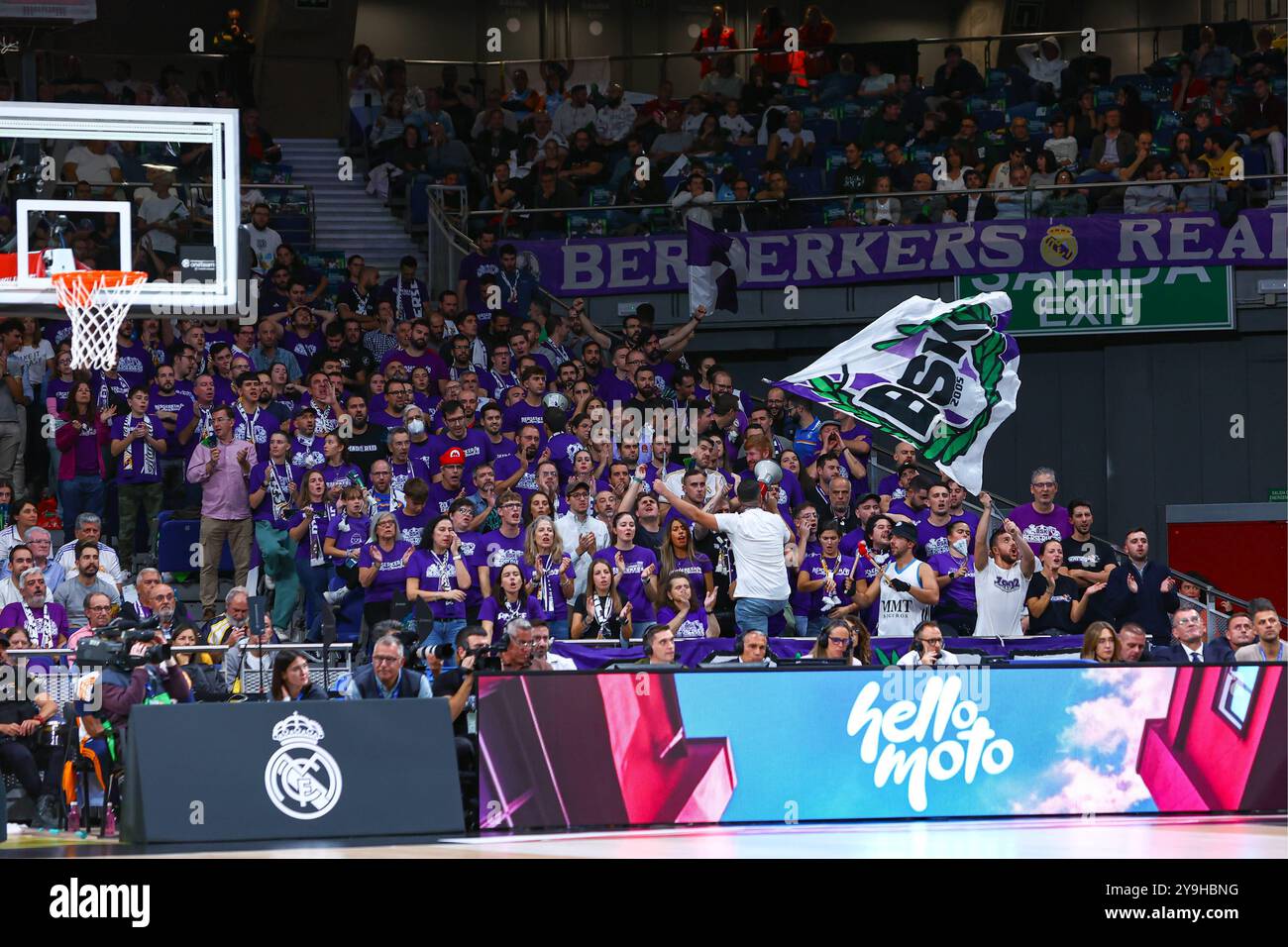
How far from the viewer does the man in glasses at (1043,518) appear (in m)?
17.8

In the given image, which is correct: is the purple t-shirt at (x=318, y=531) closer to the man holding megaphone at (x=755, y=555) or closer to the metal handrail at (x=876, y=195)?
the man holding megaphone at (x=755, y=555)

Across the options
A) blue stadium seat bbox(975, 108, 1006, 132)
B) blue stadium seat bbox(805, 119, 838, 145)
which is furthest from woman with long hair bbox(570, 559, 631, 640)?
blue stadium seat bbox(975, 108, 1006, 132)

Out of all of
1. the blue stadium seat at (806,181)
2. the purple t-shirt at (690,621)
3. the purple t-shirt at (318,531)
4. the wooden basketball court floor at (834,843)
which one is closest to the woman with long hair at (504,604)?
the purple t-shirt at (690,621)

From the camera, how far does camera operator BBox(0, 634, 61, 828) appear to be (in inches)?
561

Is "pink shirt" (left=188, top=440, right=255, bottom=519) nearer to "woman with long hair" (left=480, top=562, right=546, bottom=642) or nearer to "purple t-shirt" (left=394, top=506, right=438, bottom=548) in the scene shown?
"purple t-shirt" (left=394, top=506, right=438, bottom=548)

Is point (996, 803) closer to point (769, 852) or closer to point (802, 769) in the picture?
point (802, 769)

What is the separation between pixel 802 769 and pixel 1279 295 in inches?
528

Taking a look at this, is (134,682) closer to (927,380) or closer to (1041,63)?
(927,380)

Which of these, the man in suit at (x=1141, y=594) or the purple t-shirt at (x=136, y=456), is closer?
the man in suit at (x=1141, y=594)

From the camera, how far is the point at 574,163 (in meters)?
26.2

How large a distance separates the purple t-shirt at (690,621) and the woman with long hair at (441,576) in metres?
1.77

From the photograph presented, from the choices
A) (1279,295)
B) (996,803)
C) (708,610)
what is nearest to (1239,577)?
(1279,295)

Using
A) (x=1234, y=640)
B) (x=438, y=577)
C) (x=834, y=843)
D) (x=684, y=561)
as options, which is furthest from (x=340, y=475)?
(x=1234, y=640)

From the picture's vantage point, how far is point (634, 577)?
55.8 feet
